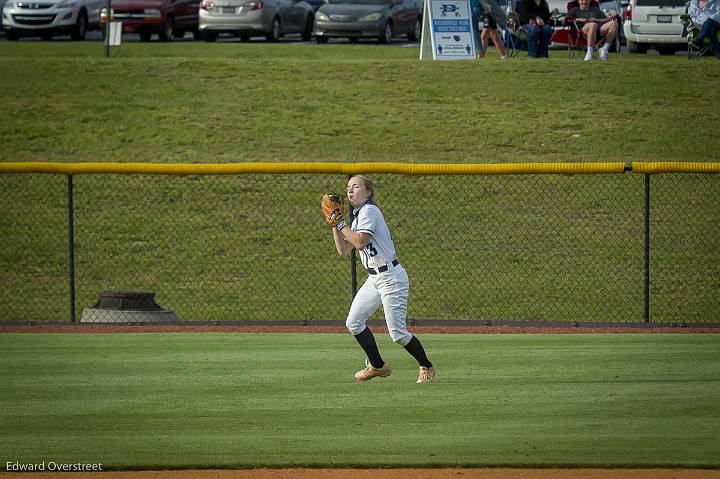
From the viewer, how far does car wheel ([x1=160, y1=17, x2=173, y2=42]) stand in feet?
98.1

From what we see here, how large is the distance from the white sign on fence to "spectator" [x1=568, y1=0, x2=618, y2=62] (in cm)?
206

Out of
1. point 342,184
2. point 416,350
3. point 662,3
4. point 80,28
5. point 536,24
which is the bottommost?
point 416,350

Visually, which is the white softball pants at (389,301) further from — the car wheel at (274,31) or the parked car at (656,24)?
the car wheel at (274,31)

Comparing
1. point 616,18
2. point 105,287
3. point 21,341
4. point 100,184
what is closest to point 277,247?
point 105,287

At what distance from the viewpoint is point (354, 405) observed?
30.3 ft

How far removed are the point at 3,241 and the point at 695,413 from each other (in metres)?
11.0

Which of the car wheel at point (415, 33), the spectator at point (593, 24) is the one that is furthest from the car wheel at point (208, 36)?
the spectator at point (593, 24)

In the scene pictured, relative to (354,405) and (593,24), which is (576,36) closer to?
(593,24)

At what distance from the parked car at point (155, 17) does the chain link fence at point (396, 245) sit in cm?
1153

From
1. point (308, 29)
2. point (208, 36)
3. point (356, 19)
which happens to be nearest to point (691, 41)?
point (356, 19)

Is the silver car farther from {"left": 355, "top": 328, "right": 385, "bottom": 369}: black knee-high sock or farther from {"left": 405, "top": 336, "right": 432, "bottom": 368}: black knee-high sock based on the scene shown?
{"left": 405, "top": 336, "right": 432, "bottom": 368}: black knee-high sock

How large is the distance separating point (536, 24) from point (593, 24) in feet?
3.57

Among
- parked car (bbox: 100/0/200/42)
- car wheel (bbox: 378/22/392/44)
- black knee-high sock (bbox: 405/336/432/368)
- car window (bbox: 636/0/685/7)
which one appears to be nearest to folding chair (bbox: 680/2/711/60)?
car window (bbox: 636/0/685/7)

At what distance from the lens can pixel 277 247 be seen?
16594mm
